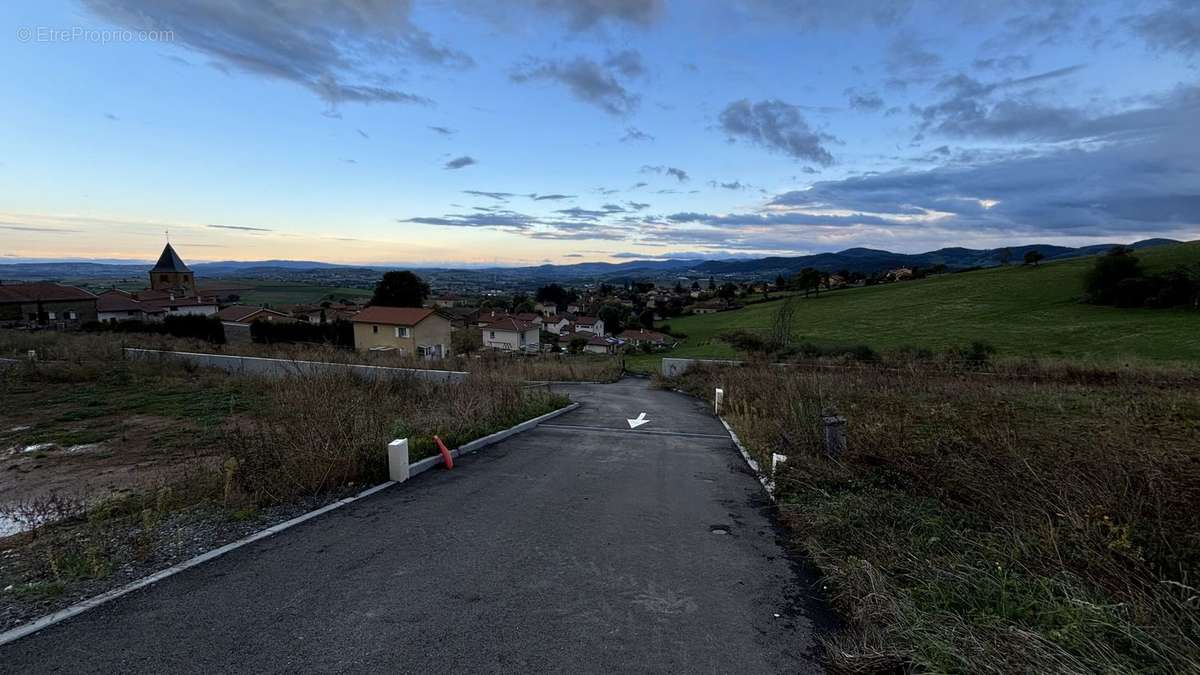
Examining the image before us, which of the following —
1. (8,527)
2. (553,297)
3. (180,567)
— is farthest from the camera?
(553,297)

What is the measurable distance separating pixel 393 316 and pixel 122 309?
40.2 m

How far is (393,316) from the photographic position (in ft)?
135

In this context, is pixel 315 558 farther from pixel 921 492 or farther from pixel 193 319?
pixel 193 319

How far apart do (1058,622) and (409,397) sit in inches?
427

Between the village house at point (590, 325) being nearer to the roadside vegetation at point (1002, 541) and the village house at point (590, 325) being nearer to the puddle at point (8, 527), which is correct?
the roadside vegetation at point (1002, 541)

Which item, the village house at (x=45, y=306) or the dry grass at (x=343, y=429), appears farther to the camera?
the village house at (x=45, y=306)

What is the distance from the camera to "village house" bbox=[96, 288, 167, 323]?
185ft

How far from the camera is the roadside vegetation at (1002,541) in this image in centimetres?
271

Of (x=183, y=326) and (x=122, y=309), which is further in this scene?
(x=122, y=309)

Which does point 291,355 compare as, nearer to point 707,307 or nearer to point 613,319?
point 613,319

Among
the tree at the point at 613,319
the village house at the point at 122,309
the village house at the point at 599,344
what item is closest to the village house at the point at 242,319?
the village house at the point at 122,309

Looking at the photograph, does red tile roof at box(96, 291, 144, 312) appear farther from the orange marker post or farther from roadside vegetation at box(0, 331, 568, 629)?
the orange marker post

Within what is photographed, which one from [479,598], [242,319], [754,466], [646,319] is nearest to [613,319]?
[646,319]

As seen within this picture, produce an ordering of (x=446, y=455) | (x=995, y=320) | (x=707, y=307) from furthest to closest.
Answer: (x=707, y=307) < (x=995, y=320) < (x=446, y=455)
